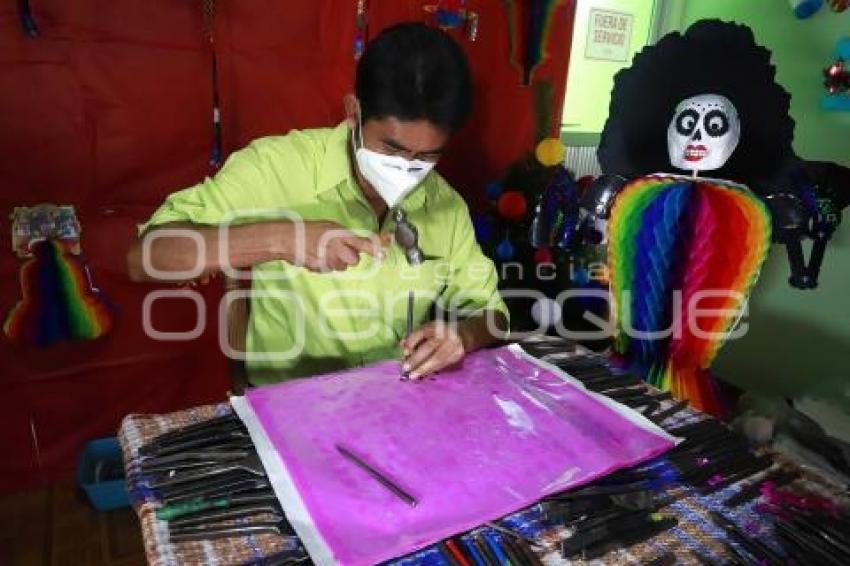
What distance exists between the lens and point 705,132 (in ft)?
4.71

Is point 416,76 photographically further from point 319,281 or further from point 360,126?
point 319,281

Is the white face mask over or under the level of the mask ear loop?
under

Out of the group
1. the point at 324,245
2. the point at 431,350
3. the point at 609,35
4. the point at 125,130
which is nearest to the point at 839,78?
the point at 609,35

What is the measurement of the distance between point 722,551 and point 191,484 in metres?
0.71

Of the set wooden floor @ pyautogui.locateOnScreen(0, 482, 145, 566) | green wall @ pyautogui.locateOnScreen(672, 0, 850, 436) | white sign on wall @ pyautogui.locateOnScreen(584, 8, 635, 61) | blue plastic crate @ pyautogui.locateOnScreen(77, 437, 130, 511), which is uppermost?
white sign on wall @ pyautogui.locateOnScreen(584, 8, 635, 61)

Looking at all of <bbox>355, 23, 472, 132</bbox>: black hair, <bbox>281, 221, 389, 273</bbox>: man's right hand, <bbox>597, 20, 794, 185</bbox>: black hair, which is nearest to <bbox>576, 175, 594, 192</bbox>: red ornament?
<bbox>597, 20, 794, 185</bbox>: black hair

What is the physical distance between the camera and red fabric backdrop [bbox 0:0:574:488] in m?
1.72

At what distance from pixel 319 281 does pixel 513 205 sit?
1226 millimetres

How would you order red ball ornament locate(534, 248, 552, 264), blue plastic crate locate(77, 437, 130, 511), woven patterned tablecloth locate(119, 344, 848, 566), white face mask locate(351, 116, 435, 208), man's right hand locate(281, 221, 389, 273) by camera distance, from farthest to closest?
red ball ornament locate(534, 248, 552, 264), blue plastic crate locate(77, 437, 130, 511), white face mask locate(351, 116, 435, 208), man's right hand locate(281, 221, 389, 273), woven patterned tablecloth locate(119, 344, 848, 566)

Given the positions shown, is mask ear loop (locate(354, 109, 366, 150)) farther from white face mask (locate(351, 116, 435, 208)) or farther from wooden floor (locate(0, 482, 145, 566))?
wooden floor (locate(0, 482, 145, 566))

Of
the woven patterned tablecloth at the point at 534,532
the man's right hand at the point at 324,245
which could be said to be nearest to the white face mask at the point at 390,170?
the man's right hand at the point at 324,245

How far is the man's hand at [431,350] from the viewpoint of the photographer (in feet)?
3.59

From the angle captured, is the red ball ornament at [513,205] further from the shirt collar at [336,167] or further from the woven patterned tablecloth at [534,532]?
the woven patterned tablecloth at [534,532]

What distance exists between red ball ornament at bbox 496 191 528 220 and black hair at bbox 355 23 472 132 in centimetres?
118
